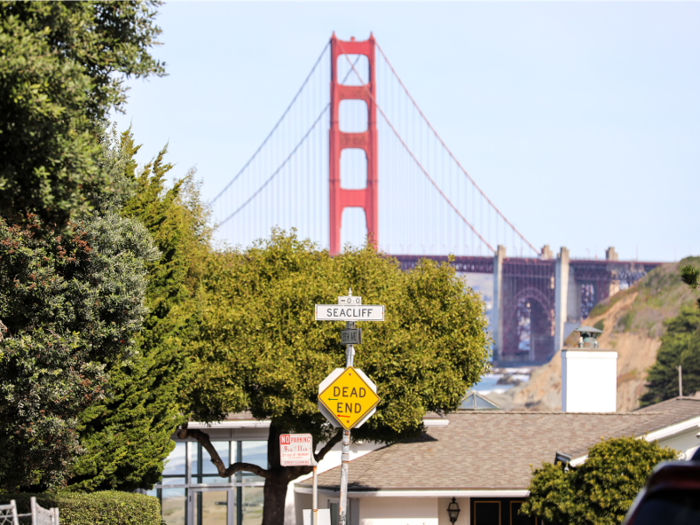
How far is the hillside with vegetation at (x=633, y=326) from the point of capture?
10930cm

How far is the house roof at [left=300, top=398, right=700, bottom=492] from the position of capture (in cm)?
2238

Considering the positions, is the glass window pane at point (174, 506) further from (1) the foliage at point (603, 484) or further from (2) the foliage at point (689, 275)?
(2) the foliage at point (689, 275)

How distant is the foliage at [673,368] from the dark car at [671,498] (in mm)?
82235

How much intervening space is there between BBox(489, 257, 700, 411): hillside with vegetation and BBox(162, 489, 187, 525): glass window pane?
80629mm

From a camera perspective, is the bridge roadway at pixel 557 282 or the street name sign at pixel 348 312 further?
the bridge roadway at pixel 557 282

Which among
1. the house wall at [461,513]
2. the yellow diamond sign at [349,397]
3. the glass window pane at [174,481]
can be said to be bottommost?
the glass window pane at [174,481]

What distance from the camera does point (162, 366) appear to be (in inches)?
809

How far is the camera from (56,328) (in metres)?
14.7

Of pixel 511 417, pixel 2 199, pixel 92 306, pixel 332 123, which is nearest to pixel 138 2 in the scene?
pixel 2 199

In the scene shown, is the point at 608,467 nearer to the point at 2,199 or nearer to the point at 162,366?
the point at 162,366

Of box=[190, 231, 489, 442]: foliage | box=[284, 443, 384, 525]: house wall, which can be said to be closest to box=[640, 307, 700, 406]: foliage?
box=[284, 443, 384, 525]: house wall

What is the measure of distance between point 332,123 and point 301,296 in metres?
87.8

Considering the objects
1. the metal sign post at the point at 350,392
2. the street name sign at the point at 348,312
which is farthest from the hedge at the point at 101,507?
the street name sign at the point at 348,312

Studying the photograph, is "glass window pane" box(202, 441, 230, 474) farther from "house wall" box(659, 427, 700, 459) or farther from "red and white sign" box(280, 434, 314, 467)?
"red and white sign" box(280, 434, 314, 467)
